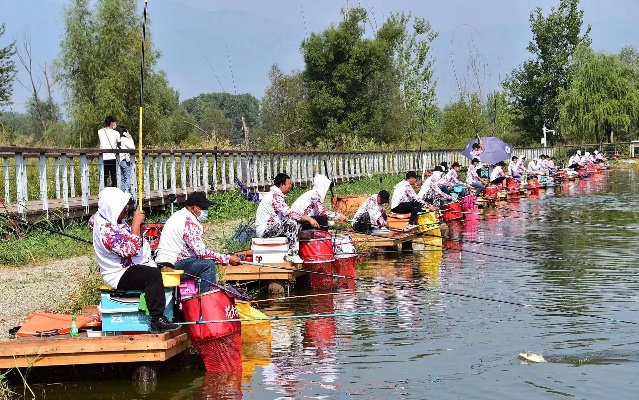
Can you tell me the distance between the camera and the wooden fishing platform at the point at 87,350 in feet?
29.4

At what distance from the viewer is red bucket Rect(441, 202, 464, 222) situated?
1016 inches

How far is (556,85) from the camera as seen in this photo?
84125mm

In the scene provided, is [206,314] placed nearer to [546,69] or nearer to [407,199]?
[407,199]

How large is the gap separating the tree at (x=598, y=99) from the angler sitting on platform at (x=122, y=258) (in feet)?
218

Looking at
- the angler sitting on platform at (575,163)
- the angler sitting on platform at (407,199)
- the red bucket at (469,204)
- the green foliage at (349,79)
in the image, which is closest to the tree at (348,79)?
the green foliage at (349,79)

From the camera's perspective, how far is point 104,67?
144 feet

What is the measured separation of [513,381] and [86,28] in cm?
3833

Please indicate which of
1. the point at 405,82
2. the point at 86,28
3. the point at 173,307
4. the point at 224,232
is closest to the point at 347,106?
the point at 405,82

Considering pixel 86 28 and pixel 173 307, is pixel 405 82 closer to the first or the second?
pixel 86 28

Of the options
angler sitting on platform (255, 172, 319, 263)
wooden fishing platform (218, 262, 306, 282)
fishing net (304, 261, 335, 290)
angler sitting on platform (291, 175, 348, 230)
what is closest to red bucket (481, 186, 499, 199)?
angler sitting on platform (291, 175, 348, 230)

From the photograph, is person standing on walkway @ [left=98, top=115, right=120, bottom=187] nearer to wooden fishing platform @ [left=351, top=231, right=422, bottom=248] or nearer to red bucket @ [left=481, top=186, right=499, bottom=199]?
wooden fishing platform @ [left=351, top=231, right=422, bottom=248]

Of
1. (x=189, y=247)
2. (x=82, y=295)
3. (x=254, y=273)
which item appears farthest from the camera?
(x=254, y=273)

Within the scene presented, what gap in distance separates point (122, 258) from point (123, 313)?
20.8 inches

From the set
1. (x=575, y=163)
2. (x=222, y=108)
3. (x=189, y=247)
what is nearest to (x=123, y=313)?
(x=189, y=247)
